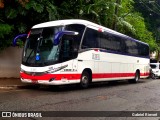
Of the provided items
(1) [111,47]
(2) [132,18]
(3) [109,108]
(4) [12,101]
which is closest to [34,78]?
(4) [12,101]

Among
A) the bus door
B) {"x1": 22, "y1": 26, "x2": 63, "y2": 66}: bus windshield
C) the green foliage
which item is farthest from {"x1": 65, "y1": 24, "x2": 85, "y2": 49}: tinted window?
the green foliage

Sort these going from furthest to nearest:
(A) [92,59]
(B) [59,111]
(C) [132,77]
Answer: (C) [132,77]
(A) [92,59]
(B) [59,111]

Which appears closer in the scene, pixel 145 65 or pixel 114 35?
pixel 114 35

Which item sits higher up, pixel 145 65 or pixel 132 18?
pixel 132 18

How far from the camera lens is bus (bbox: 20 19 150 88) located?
12906 mm

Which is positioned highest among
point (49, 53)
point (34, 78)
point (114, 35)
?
point (114, 35)

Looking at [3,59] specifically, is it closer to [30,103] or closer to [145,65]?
[30,103]

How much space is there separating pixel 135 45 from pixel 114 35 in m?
4.62

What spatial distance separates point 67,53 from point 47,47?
997mm

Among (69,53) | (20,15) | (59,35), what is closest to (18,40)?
(20,15)

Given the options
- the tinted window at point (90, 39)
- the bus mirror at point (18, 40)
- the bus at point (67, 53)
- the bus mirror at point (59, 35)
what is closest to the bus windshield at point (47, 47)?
the bus at point (67, 53)

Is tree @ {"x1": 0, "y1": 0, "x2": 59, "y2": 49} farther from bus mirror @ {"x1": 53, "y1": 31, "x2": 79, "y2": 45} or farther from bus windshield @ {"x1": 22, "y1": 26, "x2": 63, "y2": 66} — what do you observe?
bus mirror @ {"x1": 53, "y1": 31, "x2": 79, "y2": 45}

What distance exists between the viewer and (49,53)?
511 inches

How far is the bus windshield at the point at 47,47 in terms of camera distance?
1292 cm
